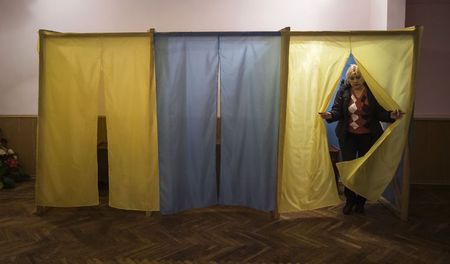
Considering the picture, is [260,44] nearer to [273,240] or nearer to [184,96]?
[184,96]

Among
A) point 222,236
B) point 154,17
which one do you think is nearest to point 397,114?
point 222,236

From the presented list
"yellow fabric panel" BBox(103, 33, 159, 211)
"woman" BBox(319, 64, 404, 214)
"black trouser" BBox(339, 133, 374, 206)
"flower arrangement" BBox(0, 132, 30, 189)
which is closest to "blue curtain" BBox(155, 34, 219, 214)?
"yellow fabric panel" BBox(103, 33, 159, 211)

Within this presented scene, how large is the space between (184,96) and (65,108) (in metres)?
1.16

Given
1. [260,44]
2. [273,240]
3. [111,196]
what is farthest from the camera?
[111,196]

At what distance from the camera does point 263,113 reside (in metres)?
3.25

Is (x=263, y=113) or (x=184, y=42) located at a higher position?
(x=184, y=42)

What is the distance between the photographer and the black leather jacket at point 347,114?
325 centimetres

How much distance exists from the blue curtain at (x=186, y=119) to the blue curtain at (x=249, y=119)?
0.37 feet

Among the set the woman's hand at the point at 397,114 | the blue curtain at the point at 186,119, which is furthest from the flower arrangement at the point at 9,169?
the woman's hand at the point at 397,114

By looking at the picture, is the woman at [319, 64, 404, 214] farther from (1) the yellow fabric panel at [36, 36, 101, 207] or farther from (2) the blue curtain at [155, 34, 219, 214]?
(1) the yellow fabric panel at [36, 36, 101, 207]

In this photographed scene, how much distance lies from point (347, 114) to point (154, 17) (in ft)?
9.19

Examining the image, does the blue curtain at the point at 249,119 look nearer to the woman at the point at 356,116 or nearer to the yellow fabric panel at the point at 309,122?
the yellow fabric panel at the point at 309,122

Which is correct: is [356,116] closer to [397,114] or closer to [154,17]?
[397,114]

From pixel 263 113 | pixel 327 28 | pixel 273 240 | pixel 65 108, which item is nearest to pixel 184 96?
pixel 263 113
